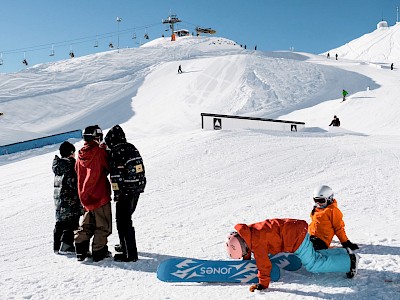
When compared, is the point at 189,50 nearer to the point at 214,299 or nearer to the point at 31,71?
the point at 31,71

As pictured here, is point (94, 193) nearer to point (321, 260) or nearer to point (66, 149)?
point (66, 149)

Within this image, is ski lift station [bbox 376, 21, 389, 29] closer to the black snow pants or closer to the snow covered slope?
the snow covered slope

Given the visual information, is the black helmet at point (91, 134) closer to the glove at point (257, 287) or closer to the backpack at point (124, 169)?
the backpack at point (124, 169)

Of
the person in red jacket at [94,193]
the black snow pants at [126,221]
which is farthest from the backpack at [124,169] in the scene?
the person in red jacket at [94,193]

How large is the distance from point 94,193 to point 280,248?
7.72 feet

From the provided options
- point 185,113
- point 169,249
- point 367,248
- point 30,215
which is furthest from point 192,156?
point 185,113

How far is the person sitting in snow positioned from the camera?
4832 mm

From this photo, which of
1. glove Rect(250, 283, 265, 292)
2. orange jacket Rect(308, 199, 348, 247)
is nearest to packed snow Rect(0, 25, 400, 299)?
glove Rect(250, 283, 265, 292)

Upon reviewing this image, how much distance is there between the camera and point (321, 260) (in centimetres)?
418

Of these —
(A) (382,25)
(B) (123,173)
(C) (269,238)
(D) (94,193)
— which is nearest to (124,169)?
(B) (123,173)

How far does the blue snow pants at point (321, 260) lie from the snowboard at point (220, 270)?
23 centimetres

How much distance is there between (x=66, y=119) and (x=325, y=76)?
25429 millimetres

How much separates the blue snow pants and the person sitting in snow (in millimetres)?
586

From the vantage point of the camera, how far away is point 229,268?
429 centimetres
